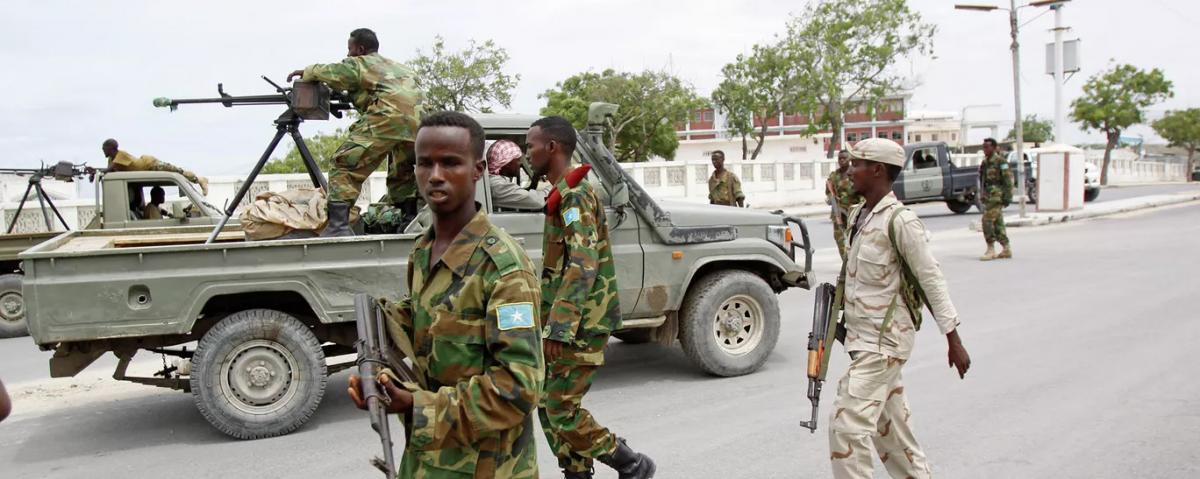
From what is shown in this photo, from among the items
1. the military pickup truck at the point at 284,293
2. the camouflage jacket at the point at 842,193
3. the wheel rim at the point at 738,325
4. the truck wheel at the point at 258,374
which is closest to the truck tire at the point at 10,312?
the military pickup truck at the point at 284,293

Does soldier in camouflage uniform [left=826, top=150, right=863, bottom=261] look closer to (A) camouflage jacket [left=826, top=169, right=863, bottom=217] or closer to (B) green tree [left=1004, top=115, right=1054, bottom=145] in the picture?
(A) camouflage jacket [left=826, top=169, right=863, bottom=217]

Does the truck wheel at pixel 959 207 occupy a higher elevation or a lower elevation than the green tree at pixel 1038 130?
lower

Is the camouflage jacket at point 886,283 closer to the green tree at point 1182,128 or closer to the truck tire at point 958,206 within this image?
the truck tire at point 958,206

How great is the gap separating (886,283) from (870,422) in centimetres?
55

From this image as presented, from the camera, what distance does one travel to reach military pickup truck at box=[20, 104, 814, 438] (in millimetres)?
4770

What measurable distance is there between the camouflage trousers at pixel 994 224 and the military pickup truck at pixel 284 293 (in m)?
7.86

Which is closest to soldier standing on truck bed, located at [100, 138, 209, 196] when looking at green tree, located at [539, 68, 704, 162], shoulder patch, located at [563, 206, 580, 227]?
shoulder patch, located at [563, 206, 580, 227]

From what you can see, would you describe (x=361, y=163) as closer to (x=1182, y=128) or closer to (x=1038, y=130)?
(x=1182, y=128)

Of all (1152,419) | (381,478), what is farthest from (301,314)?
(1152,419)

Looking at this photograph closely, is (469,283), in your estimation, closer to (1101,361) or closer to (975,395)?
(975,395)

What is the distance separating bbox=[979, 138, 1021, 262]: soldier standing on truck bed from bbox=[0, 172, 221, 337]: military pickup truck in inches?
404

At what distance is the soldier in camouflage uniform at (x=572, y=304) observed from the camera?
146 inches

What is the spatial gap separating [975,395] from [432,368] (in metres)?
4.61

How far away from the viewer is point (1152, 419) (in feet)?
16.8
